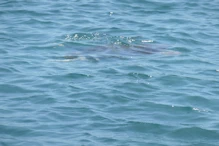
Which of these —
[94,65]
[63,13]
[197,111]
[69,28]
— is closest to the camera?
[197,111]

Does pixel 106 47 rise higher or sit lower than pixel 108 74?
higher

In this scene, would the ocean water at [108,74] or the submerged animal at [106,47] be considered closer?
the ocean water at [108,74]

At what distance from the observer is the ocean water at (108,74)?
7938 mm

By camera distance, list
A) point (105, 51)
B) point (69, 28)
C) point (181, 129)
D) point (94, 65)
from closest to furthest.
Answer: point (181, 129) < point (94, 65) < point (105, 51) < point (69, 28)

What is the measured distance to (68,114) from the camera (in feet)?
27.8

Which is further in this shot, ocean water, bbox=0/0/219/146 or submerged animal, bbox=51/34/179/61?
submerged animal, bbox=51/34/179/61

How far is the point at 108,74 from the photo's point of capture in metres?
10.5

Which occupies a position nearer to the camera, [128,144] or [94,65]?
[128,144]

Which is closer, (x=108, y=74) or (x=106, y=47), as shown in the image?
(x=108, y=74)

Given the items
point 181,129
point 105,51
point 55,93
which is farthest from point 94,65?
point 181,129

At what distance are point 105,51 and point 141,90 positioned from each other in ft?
8.08

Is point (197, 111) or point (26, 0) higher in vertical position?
point (26, 0)

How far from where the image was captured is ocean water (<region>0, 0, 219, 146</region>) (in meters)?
7.94

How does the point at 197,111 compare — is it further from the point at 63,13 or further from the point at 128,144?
the point at 63,13
